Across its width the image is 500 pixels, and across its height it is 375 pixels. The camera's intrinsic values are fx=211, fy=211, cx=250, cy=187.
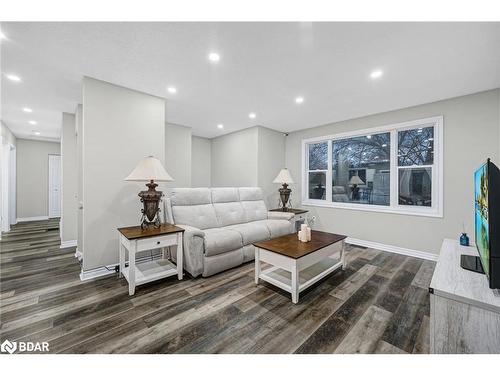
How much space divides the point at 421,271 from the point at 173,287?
3.15m

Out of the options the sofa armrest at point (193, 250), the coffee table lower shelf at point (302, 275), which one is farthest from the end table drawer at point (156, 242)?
the coffee table lower shelf at point (302, 275)

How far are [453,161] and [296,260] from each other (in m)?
2.97

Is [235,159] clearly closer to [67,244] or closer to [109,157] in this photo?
[109,157]

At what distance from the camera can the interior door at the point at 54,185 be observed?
664 cm

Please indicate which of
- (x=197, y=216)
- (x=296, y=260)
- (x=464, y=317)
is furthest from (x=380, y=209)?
(x=197, y=216)

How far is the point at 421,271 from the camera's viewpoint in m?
2.79

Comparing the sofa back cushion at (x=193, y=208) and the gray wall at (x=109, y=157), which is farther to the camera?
the sofa back cushion at (x=193, y=208)

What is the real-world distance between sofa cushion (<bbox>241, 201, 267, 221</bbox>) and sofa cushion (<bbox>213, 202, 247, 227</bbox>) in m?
0.09

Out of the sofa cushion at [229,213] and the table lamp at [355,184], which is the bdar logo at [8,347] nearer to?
the sofa cushion at [229,213]

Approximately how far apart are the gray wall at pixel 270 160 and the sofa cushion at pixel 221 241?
79.5 inches

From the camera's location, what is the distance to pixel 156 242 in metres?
2.38
